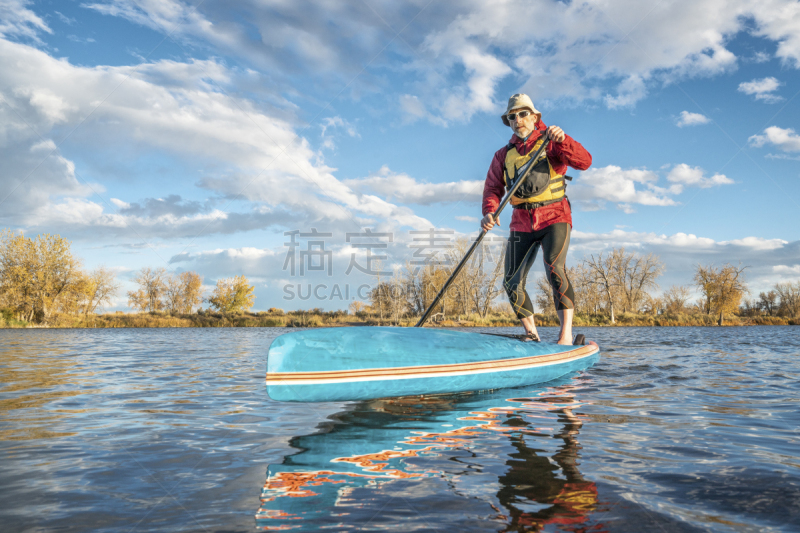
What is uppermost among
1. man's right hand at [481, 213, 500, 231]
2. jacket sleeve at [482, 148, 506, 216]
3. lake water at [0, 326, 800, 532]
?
jacket sleeve at [482, 148, 506, 216]

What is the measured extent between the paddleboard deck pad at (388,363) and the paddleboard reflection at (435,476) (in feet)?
0.84

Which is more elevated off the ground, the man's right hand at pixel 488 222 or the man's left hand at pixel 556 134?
the man's left hand at pixel 556 134

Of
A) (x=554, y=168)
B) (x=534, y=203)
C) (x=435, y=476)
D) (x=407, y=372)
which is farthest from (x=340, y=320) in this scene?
(x=435, y=476)

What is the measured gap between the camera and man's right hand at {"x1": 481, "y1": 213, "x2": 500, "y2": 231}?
15.3 feet

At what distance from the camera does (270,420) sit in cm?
300

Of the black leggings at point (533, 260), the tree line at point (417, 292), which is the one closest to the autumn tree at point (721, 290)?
the tree line at point (417, 292)

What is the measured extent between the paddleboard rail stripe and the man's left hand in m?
2.11

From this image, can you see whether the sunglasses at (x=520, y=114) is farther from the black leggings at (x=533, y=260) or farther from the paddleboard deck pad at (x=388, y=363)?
the paddleboard deck pad at (x=388, y=363)

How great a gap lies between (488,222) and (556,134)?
3.52 feet

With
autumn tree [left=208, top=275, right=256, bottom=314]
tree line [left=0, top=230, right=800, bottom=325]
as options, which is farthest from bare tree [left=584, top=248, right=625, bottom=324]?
autumn tree [left=208, top=275, right=256, bottom=314]

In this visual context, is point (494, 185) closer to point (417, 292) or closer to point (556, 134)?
point (556, 134)

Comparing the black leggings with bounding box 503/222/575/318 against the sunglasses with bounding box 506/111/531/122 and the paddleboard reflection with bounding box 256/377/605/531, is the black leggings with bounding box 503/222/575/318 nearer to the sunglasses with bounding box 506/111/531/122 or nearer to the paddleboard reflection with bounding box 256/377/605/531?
the sunglasses with bounding box 506/111/531/122

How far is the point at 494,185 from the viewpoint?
503cm

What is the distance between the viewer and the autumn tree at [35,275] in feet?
97.3
